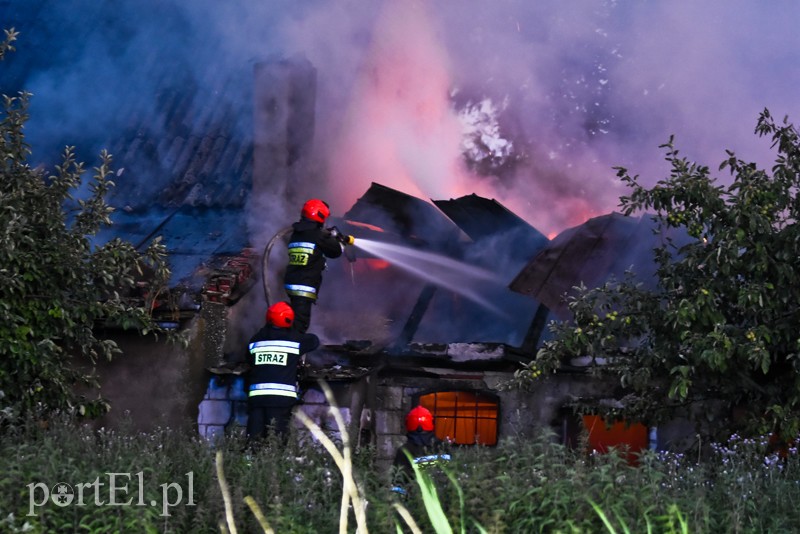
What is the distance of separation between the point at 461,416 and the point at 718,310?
201 inches

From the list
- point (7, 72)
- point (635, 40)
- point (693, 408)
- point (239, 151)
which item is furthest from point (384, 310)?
point (7, 72)

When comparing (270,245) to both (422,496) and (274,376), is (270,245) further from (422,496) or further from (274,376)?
(422,496)

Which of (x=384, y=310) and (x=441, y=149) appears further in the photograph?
(x=441, y=149)

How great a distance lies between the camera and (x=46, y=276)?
8.72 metres

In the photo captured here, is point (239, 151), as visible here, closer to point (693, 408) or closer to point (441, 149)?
point (441, 149)

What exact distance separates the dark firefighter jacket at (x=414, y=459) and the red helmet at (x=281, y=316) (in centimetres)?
276

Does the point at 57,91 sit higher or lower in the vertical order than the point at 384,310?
higher

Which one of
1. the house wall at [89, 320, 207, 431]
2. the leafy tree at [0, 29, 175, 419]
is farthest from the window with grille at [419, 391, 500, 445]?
the leafy tree at [0, 29, 175, 419]

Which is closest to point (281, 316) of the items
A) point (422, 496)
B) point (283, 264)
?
point (283, 264)

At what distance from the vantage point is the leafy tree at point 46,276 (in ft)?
27.0

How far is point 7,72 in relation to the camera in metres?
15.3

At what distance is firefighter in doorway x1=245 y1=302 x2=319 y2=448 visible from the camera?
961cm

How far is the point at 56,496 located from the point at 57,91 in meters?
10.9

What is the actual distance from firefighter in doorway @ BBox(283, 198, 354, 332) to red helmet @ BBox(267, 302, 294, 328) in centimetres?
72
